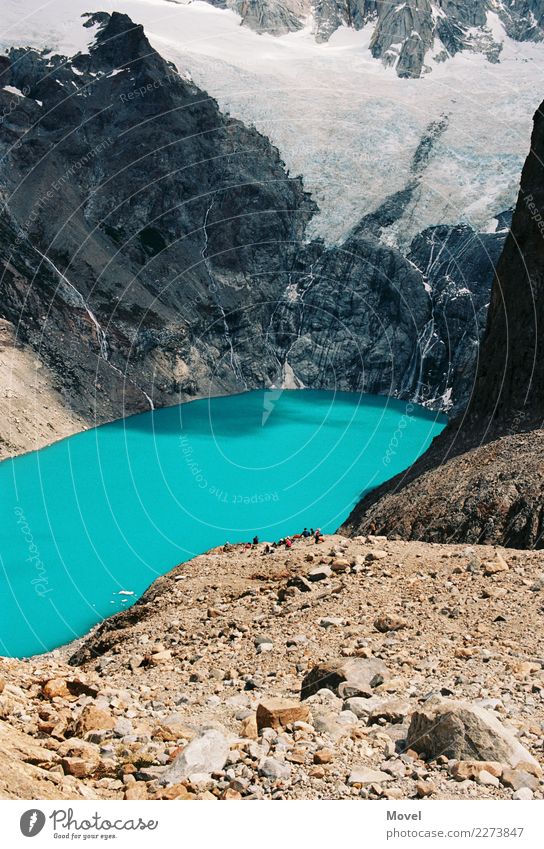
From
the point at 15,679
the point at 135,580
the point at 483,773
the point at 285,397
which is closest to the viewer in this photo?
the point at 483,773

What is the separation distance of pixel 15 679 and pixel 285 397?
3667 inches

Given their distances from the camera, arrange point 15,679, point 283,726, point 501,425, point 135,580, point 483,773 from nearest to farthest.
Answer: point 483,773 < point 283,726 < point 15,679 < point 501,425 < point 135,580

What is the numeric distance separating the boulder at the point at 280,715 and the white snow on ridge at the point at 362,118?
370ft

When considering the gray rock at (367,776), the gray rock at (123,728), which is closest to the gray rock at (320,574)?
the gray rock at (123,728)

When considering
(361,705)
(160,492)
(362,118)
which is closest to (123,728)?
(361,705)

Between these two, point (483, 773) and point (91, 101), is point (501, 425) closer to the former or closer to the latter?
point (483, 773)

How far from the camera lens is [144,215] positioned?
4550 inches

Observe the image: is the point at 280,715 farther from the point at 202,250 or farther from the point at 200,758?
the point at 202,250

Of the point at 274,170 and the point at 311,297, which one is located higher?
the point at 274,170

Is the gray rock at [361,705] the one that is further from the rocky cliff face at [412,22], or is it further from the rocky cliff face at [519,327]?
the rocky cliff face at [412,22]

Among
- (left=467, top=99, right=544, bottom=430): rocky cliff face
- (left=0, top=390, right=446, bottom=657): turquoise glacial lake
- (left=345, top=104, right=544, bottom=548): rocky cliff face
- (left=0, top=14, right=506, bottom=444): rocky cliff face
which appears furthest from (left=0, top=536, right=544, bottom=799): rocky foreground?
(left=0, top=14, right=506, bottom=444): rocky cliff face

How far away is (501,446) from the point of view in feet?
114

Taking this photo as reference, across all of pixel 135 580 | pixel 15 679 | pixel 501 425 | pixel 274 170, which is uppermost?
pixel 274 170

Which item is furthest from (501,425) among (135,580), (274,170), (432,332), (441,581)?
(274,170)
